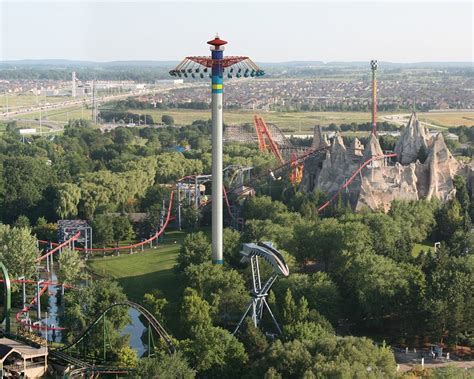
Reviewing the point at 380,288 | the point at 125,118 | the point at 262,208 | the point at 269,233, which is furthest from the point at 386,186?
the point at 125,118

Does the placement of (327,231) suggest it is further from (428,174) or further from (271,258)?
(428,174)

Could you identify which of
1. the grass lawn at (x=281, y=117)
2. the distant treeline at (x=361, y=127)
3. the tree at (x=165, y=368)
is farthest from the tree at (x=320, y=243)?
the grass lawn at (x=281, y=117)

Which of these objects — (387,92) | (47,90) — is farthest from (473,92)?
(47,90)

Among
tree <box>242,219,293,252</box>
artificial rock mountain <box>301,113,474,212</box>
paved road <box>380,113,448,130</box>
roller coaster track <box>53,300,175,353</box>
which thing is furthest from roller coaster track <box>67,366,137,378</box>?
paved road <box>380,113,448,130</box>

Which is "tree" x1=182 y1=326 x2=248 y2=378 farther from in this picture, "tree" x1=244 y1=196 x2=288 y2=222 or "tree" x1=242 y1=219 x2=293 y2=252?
"tree" x1=244 y1=196 x2=288 y2=222

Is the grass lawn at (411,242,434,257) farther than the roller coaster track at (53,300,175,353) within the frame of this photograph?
Yes

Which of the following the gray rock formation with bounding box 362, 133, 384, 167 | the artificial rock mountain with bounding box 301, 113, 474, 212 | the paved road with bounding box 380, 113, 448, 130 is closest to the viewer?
the artificial rock mountain with bounding box 301, 113, 474, 212
